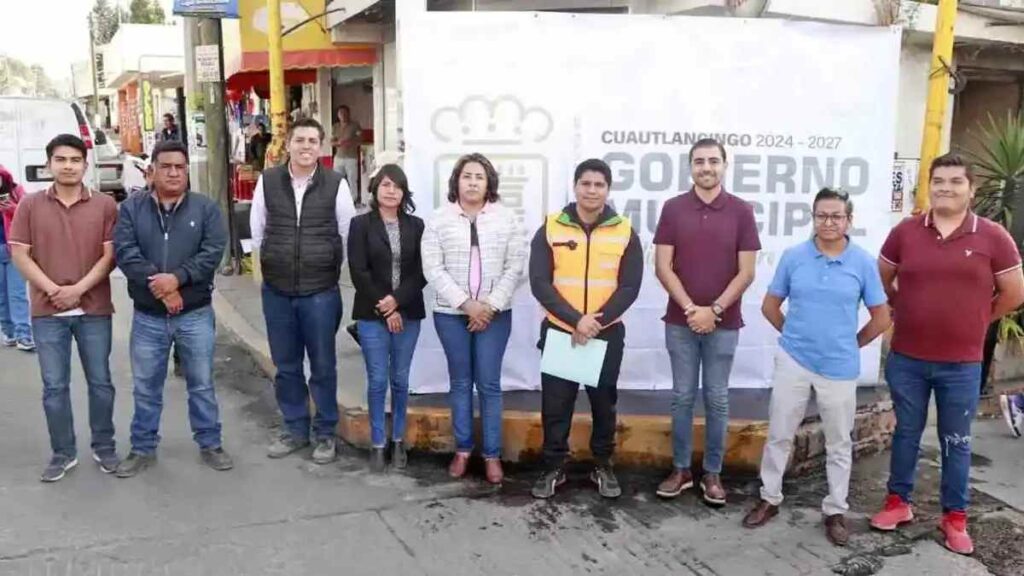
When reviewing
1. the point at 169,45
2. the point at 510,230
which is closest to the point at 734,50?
the point at 510,230

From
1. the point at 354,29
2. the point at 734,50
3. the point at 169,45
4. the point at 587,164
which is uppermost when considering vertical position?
the point at 169,45

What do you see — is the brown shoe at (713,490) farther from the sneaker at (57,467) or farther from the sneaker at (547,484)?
the sneaker at (57,467)

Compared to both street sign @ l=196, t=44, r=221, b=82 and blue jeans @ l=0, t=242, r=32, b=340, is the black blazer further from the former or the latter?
street sign @ l=196, t=44, r=221, b=82

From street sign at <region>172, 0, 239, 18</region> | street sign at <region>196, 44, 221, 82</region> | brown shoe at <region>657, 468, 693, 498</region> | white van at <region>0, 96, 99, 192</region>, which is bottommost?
brown shoe at <region>657, 468, 693, 498</region>

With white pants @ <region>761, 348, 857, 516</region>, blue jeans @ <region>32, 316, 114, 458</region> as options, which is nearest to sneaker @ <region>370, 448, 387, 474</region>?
blue jeans @ <region>32, 316, 114, 458</region>

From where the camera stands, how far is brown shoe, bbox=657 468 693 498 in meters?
4.90

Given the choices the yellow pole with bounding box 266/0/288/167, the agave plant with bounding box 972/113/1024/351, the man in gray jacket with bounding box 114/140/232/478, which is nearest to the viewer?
the man in gray jacket with bounding box 114/140/232/478

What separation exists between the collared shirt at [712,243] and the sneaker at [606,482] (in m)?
0.94

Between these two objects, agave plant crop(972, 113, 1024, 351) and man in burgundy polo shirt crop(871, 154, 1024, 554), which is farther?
agave plant crop(972, 113, 1024, 351)

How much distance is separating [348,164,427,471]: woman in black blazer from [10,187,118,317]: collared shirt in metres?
1.35

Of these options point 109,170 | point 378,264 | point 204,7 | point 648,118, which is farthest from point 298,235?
point 109,170

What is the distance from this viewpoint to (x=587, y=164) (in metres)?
4.74

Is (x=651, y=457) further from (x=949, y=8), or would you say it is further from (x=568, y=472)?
(x=949, y=8)

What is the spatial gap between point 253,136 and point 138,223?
41.4 feet
